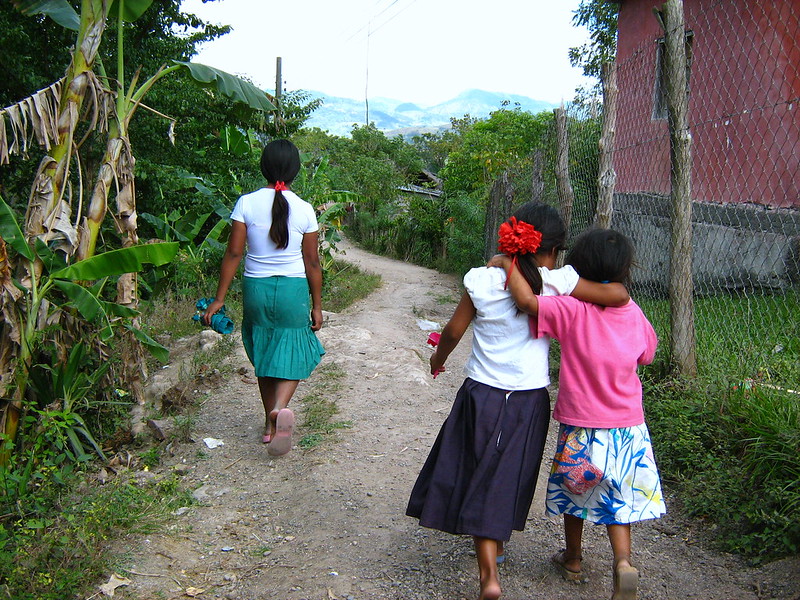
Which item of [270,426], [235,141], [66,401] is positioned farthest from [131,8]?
[235,141]

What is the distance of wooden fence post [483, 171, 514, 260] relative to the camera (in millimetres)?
9320

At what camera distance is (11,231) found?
13.4 ft

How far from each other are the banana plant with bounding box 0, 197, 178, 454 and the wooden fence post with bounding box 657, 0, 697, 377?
303 cm

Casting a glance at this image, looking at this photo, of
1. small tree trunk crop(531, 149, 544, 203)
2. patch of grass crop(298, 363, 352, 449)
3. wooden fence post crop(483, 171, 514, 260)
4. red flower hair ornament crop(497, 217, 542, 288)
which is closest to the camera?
red flower hair ornament crop(497, 217, 542, 288)

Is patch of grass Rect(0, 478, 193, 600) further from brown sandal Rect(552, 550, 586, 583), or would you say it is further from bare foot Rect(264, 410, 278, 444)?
brown sandal Rect(552, 550, 586, 583)

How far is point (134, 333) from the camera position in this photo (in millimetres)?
4660

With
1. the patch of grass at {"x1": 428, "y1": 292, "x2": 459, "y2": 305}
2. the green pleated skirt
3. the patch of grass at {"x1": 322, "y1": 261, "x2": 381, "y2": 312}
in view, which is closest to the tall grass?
the green pleated skirt

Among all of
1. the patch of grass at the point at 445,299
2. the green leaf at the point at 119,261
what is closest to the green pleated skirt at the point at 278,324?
the green leaf at the point at 119,261

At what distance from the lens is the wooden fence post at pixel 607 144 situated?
16.2 feet

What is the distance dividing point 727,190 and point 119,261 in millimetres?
6488

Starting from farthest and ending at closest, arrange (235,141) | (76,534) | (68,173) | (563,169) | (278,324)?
1. (235,141)
2. (563,169)
3. (68,173)
4. (278,324)
5. (76,534)

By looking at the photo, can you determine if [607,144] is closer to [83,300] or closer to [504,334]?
[504,334]

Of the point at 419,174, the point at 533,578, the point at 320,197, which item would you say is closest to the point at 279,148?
the point at 533,578

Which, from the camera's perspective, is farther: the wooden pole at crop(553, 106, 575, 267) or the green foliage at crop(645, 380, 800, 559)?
the wooden pole at crop(553, 106, 575, 267)
